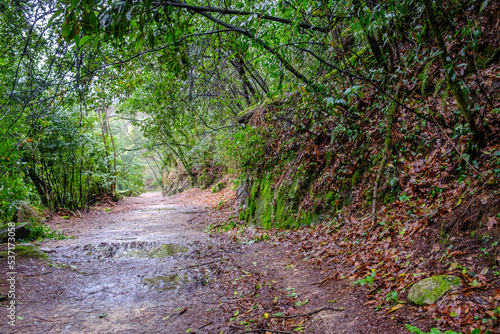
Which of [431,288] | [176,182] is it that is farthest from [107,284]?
[176,182]

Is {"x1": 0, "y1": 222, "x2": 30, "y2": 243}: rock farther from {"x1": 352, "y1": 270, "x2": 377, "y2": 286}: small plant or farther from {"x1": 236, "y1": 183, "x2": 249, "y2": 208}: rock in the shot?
{"x1": 352, "y1": 270, "x2": 377, "y2": 286}: small plant

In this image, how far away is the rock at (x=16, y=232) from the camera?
20.3 feet

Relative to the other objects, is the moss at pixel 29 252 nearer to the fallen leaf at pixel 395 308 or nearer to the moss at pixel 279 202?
the moss at pixel 279 202

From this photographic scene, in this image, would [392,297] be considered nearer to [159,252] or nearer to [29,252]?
[159,252]

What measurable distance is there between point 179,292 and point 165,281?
1.92ft

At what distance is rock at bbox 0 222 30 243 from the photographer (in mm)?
6177

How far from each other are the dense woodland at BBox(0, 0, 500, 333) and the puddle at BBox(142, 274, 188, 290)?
2.44 m

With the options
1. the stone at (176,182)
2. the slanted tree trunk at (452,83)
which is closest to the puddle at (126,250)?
the slanted tree trunk at (452,83)

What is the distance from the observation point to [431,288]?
8.68 feet

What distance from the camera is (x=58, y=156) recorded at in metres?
11.5

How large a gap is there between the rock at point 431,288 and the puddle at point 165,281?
11.8 feet

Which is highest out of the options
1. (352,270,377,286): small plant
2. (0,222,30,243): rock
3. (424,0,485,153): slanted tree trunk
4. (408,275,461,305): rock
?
(424,0,485,153): slanted tree trunk

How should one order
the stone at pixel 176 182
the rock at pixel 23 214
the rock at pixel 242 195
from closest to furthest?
the rock at pixel 23 214 → the rock at pixel 242 195 → the stone at pixel 176 182

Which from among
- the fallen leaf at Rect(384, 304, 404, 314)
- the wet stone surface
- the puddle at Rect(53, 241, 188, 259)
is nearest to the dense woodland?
the fallen leaf at Rect(384, 304, 404, 314)
